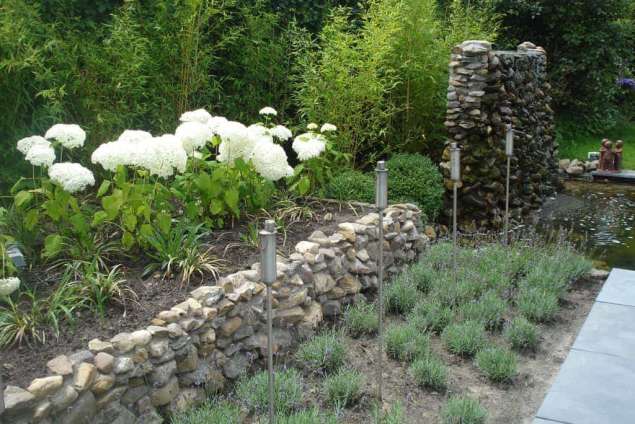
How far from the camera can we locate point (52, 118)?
507cm

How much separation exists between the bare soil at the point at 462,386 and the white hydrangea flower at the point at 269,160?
3.94 ft

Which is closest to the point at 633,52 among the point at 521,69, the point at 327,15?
the point at 521,69

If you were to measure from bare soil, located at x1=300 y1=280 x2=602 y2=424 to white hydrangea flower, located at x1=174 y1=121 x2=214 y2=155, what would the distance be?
156 centimetres

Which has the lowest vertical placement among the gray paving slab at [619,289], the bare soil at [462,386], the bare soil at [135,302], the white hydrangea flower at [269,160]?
the bare soil at [462,386]

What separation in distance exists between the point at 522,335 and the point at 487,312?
306mm

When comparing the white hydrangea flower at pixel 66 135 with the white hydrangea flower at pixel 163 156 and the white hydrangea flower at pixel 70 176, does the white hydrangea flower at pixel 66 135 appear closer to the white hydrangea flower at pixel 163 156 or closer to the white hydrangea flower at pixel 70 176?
the white hydrangea flower at pixel 70 176

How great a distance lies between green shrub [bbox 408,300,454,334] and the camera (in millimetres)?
4371

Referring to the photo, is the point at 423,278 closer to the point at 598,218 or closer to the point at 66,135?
the point at 66,135

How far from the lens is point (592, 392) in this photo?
3.59 meters

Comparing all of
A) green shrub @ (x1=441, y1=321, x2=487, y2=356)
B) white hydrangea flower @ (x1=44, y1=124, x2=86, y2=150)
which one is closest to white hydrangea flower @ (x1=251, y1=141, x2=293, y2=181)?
white hydrangea flower @ (x1=44, y1=124, x2=86, y2=150)

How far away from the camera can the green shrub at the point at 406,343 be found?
157 inches

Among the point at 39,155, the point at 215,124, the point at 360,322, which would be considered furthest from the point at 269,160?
the point at 39,155

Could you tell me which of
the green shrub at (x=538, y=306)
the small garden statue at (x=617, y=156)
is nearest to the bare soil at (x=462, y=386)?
the green shrub at (x=538, y=306)

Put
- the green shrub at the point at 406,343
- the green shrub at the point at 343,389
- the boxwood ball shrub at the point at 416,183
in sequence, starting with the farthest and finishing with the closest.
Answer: the boxwood ball shrub at the point at 416,183, the green shrub at the point at 406,343, the green shrub at the point at 343,389
